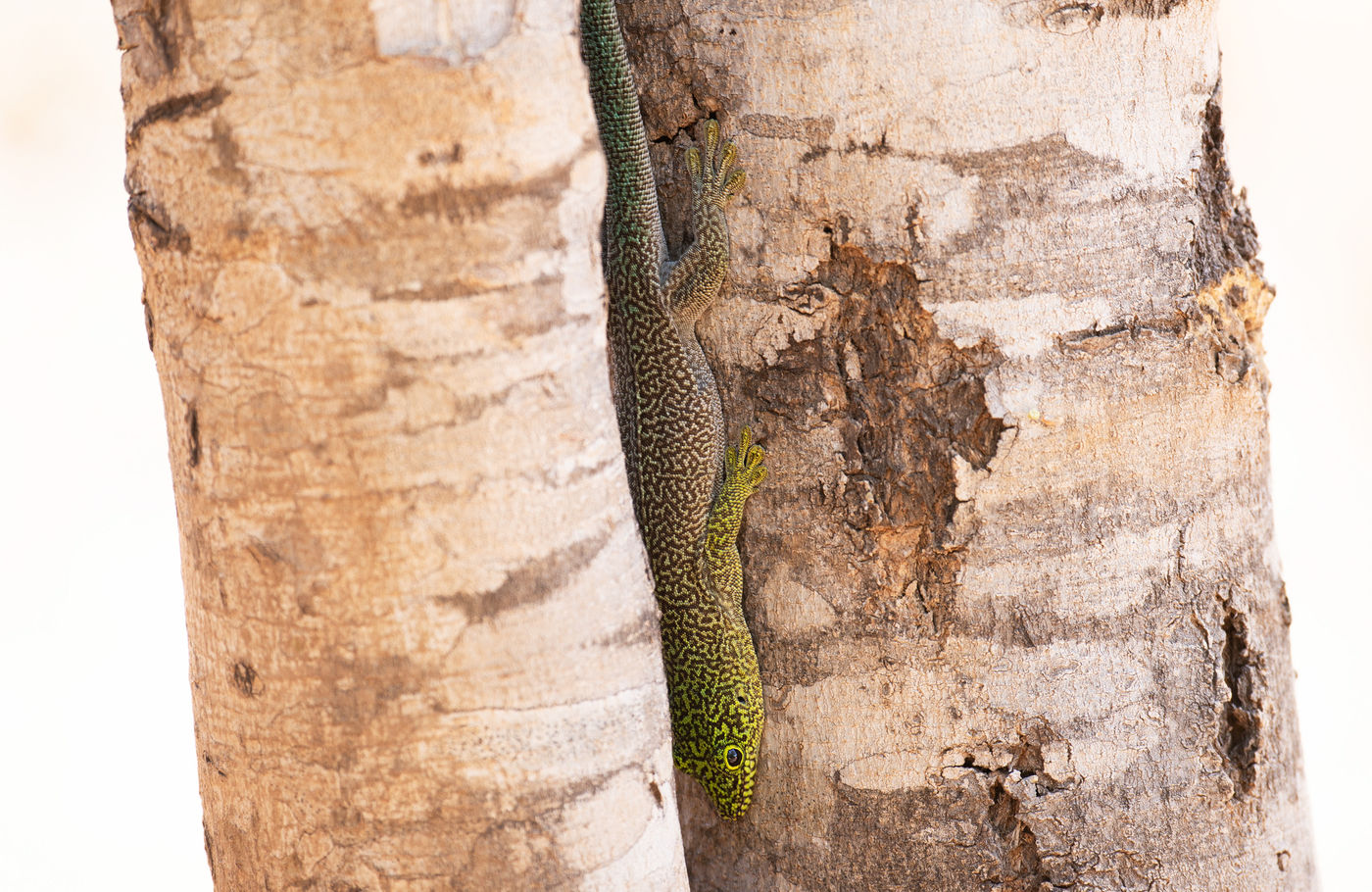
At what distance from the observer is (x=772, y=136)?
2.20 metres

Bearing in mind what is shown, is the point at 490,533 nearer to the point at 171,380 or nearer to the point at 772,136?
the point at 171,380

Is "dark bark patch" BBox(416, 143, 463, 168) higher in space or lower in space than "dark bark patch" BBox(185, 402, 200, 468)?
higher

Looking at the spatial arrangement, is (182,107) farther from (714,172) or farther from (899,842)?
(899,842)

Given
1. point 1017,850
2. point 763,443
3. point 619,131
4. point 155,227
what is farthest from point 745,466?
point 155,227

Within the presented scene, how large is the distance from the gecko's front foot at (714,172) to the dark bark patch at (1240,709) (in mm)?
1472

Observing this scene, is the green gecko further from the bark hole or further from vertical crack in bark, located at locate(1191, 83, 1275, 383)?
vertical crack in bark, located at locate(1191, 83, 1275, 383)

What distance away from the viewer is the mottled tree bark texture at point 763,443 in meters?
1.62

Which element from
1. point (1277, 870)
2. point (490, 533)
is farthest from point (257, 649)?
point (1277, 870)

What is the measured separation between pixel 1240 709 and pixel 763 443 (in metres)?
1.24

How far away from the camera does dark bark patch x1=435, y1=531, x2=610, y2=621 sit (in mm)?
1688

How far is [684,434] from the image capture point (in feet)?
7.75

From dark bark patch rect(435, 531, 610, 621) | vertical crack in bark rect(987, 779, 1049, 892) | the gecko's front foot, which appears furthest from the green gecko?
vertical crack in bark rect(987, 779, 1049, 892)

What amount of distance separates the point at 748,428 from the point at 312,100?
1171 mm

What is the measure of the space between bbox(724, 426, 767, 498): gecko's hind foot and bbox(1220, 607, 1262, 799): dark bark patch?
43.4 inches
